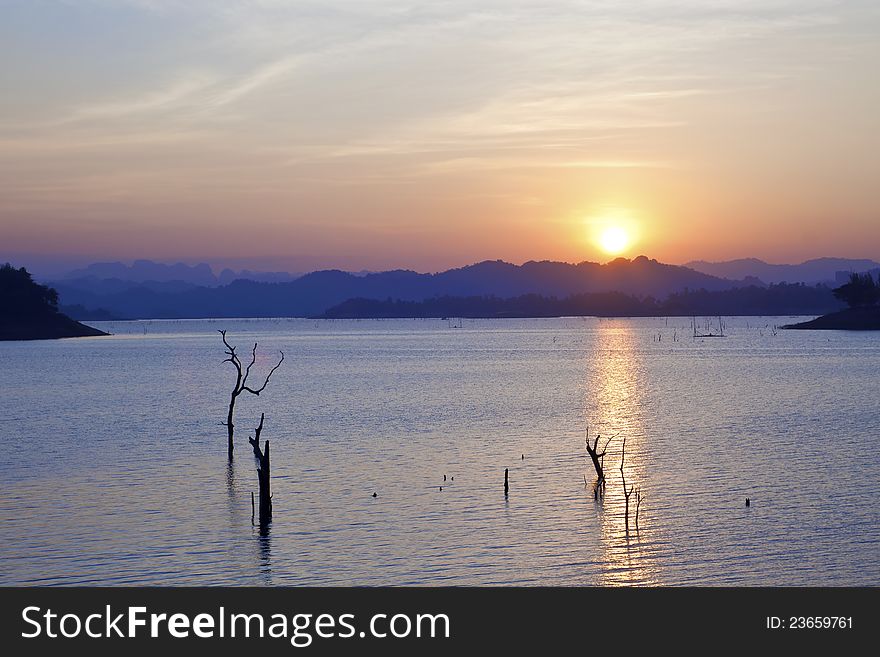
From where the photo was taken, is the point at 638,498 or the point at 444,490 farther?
→ the point at 444,490

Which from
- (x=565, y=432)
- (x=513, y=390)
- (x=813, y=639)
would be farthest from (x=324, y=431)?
(x=813, y=639)

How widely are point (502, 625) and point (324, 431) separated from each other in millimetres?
44959

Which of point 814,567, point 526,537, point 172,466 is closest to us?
point 814,567

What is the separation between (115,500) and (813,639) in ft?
99.9

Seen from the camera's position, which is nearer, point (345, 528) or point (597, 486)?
point (345, 528)

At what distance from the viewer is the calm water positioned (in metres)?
32.8

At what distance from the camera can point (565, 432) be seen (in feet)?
226

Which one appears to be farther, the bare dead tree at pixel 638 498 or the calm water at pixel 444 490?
the bare dead tree at pixel 638 498

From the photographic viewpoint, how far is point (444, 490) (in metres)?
45.9

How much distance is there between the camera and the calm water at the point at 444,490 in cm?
3281

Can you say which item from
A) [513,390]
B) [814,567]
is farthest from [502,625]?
[513,390]

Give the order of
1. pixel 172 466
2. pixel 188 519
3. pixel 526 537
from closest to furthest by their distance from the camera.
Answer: pixel 526 537, pixel 188 519, pixel 172 466

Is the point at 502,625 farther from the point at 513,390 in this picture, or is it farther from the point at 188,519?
the point at 513,390

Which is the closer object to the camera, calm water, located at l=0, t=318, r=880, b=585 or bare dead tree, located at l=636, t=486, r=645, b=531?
calm water, located at l=0, t=318, r=880, b=585
